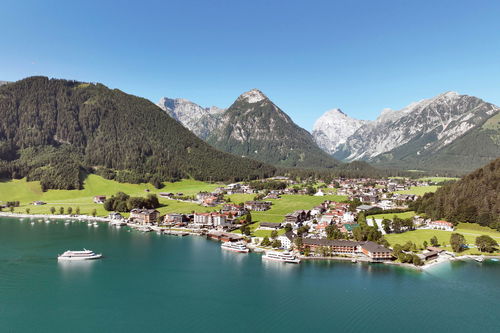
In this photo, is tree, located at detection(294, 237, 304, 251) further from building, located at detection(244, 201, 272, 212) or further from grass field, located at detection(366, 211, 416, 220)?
building, located at detection(244, 201, 272, 212)

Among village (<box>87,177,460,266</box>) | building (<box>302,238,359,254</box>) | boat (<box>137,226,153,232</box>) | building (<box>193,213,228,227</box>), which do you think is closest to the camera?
village (<box>87,177,460,266</box>)

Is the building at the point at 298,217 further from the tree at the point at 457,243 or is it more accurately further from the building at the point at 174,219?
the tree at the point at 457,243

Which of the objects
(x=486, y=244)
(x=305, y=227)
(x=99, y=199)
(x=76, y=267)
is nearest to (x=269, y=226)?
(x=305, y=227)

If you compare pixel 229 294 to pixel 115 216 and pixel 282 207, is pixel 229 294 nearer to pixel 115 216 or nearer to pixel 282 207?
pixel 282 207

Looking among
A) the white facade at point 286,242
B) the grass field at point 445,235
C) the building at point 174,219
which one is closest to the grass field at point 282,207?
the white facade at point 286,242

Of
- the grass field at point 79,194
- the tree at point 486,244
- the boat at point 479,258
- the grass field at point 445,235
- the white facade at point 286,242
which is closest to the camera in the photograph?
the boat at point 479,258

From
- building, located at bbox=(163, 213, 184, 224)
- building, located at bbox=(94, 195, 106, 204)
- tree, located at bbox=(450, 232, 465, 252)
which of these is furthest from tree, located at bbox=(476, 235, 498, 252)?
building, located at bbox=(94, 195, 106, 204)
